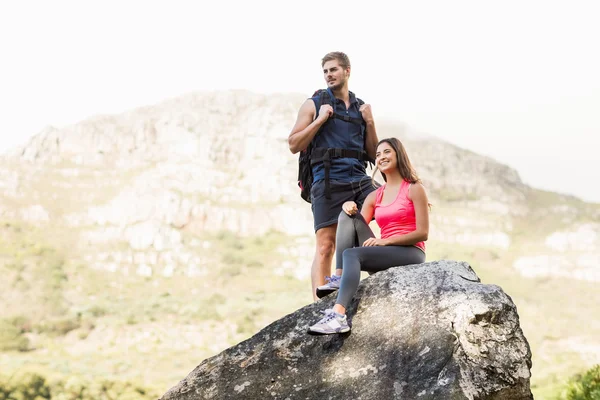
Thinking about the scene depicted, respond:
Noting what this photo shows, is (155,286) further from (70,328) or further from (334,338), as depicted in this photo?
(334,338)

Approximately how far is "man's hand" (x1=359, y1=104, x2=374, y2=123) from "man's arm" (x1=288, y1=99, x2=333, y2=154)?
407 millimetres

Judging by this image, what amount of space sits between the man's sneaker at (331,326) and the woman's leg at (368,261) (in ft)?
0.26

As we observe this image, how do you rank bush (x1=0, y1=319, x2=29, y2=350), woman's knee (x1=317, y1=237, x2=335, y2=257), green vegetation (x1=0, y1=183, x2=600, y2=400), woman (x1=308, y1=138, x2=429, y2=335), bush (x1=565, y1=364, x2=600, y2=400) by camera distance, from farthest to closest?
bush (x1=0, y1=319, x2=29, y2=350), green vegetation (x1=0, y1=183, x2=600, y2=400), bush (x1=565, y1=364, x2=600, y2=400), woman's knee (x1=317, y1=237, x2=335, y2=257), woman (x1=308, y1=138, x2=429, y2=335)

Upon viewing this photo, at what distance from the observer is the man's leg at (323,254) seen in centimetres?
636

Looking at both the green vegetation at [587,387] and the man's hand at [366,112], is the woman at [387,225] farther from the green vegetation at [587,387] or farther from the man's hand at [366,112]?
the green vegetation at [587,387]

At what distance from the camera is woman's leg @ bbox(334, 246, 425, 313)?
4.86 m

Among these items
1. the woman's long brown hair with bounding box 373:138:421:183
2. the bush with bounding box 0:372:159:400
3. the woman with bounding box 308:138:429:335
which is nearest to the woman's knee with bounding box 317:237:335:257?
the woman with bounding box 308:138:429:335

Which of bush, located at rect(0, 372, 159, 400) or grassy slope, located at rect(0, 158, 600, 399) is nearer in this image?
bush, located at rect(0, 372, 159, 400)

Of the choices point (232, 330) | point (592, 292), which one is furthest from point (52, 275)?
point (592, 292)

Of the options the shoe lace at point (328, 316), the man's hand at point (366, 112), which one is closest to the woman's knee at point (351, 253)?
the shoe lace at point (328, 316)

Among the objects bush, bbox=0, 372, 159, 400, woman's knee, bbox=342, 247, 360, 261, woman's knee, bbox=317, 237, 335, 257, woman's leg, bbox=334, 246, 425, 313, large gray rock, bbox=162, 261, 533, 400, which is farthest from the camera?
bush, bbox=0, 372, 159, 400

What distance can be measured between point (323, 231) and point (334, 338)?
168 centimetres

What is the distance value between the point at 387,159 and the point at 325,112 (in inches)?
32.7

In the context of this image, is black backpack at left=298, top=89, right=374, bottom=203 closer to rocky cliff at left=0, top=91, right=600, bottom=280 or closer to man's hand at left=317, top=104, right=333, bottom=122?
man's hand at left=317, top=104, right=333, bottom=122
